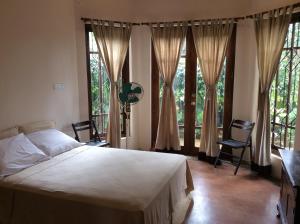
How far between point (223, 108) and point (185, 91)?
0.70m

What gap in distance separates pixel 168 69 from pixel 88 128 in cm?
162

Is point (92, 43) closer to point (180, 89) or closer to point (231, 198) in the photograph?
point (180, 89)

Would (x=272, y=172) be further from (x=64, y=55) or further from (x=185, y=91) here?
(x=64, y=55)

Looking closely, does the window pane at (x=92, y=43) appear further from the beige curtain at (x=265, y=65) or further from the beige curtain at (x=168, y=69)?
the beige curtain at (x=265, y=65)

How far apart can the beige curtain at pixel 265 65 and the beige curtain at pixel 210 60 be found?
54 centimetres

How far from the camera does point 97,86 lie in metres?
4.47

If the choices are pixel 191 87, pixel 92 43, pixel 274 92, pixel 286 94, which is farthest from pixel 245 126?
pixel 92 43

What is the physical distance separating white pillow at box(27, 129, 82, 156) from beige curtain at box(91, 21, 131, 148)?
1086 mm

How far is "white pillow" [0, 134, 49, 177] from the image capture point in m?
2.58

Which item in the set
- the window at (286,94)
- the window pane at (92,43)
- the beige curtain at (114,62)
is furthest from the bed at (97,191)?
the window pane at (92,43)

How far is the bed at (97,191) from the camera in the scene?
205cm

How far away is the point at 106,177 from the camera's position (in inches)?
96.7

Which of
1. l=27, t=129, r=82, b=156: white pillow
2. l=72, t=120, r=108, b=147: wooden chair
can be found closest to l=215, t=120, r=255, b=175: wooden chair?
l=72, t=120, r=108, b=147: wooden chair

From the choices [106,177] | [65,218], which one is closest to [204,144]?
[106,177]
